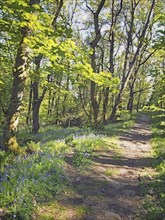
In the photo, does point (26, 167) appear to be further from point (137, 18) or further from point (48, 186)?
point (137, 18)

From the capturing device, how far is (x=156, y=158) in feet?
32.0

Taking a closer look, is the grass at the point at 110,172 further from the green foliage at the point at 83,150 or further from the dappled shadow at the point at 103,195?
the green foliage at the point at 83,150

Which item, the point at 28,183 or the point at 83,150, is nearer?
the point at 28,183

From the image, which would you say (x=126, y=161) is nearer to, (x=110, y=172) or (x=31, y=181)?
(x=110, y=172)

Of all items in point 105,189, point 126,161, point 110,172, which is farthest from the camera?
point 126,161

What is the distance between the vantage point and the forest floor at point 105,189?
5446mm

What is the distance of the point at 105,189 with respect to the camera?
677cm

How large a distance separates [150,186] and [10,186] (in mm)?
3615

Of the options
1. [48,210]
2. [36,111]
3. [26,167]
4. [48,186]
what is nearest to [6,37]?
[26,167]

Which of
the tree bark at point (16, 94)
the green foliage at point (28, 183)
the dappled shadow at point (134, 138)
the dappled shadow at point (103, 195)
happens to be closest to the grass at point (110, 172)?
the dappled shadow at point (103, 195)

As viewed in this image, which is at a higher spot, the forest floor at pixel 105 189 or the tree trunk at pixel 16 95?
the tree trunk at pixel 16 95

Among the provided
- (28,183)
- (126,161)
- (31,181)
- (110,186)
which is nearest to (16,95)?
(31,181)

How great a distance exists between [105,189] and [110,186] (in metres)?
0.27

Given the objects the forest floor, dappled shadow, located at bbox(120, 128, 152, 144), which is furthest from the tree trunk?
dappled shadow, located at bbox(120, 128, 152, 144)
